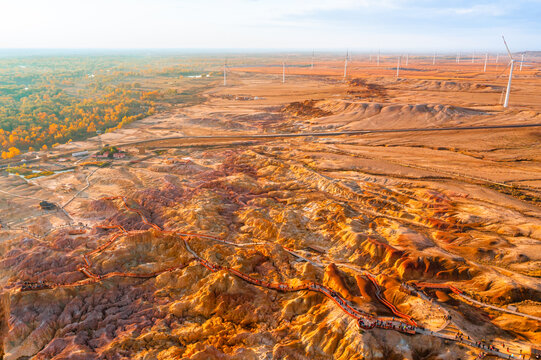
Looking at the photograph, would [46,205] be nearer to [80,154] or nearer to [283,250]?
[80,154]

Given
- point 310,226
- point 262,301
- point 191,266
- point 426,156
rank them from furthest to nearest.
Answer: point 426,156 < point 310,226 < point 191,266 < point 262,301

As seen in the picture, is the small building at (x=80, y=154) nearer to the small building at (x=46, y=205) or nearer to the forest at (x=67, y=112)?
the forest at (x=67, y=112)

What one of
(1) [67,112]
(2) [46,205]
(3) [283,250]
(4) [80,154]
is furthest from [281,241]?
(1) [67,112]

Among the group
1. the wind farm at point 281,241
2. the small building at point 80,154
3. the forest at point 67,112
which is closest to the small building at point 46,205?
the wind farm at point 281,241

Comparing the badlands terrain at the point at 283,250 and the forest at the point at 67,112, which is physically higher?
the forest at the point at 67,112

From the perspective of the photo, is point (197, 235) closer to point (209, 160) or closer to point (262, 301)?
point (262, 301)

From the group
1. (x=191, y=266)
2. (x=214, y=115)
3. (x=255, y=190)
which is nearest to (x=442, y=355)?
(x=191, y=266)

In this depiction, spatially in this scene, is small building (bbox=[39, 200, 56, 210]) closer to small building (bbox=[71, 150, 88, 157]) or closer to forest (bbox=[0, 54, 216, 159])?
small building (bbox=[71, 150, 88, 157])

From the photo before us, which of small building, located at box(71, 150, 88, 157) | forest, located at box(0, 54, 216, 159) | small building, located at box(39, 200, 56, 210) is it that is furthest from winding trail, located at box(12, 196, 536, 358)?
forest, located at box(0, 54, 216, 159)
